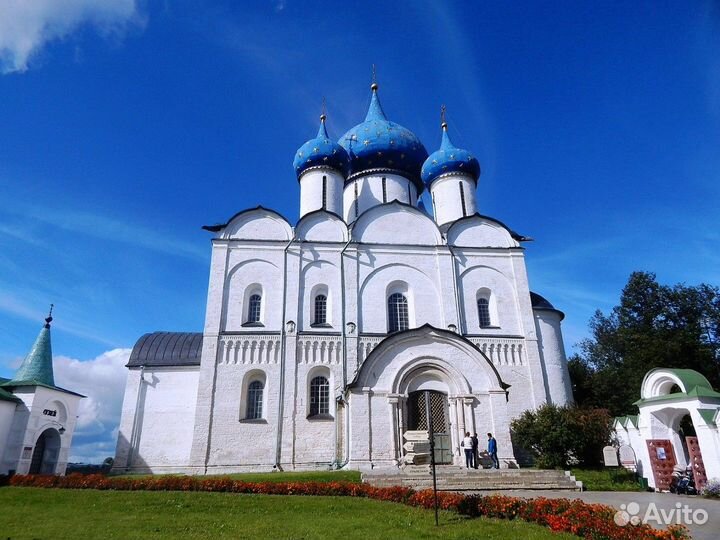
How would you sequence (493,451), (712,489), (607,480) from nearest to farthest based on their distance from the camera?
(712,489) → (607,480) → (493,451)

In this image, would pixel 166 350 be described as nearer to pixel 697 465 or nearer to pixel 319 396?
pixel 319 396

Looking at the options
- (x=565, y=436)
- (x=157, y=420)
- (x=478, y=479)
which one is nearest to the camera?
(x=478, y=479)

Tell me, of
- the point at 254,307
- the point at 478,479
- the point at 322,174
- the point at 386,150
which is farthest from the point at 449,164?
the point at 478,479

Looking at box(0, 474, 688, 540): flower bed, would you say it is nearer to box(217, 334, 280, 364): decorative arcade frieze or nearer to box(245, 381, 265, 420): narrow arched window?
box(245, 381, 265, 420): narrow arched window

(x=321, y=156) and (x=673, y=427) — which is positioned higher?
(x=321, y=156)

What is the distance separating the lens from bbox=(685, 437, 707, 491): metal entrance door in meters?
11.6

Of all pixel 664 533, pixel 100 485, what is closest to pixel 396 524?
pixel 664 533

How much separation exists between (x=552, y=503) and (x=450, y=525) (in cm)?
177

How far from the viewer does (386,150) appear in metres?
25.9

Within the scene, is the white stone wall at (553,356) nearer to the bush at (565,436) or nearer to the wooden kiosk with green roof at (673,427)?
the bush at (565,436)

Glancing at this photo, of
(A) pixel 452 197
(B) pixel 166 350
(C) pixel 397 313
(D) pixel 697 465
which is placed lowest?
(D) pixel 697 465

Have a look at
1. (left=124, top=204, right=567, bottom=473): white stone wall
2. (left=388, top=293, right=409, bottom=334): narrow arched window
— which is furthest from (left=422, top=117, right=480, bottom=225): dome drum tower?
(left=388, top=293, right=409, bottom=334): narrow arched window

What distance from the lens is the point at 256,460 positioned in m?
17.2

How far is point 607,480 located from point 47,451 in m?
18.7
